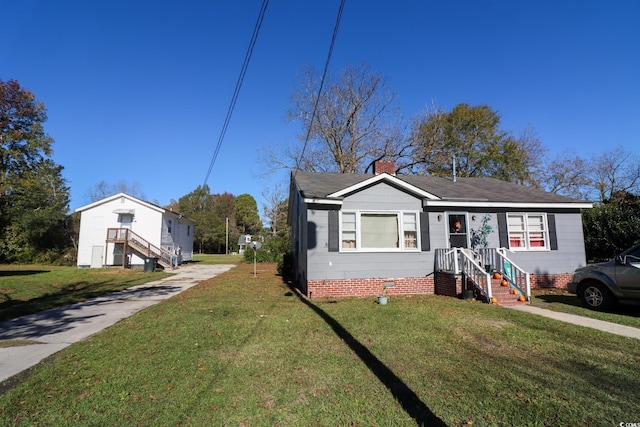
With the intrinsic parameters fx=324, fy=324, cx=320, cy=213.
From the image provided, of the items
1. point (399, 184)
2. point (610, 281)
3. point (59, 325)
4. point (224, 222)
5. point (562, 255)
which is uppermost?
point (224, 222)

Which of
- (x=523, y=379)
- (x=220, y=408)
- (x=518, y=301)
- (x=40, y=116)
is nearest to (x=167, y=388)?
(x=220, y=408)

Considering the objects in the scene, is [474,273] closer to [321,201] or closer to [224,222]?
[321,201]

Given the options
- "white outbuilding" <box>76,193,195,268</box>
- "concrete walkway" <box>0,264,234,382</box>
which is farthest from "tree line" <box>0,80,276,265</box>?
"concrete walkway" <box>0,264,234,382</box>

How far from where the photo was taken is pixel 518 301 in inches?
358

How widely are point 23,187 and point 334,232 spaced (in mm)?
33513

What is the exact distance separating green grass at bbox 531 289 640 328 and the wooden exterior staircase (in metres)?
21.9

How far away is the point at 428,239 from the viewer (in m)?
11.0

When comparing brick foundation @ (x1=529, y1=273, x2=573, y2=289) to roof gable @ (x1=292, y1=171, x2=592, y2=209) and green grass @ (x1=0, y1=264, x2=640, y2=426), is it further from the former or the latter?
green grass @ (x1=0, y1=264, x2=640, y2=426)

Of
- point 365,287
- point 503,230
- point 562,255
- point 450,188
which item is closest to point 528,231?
point 503,230

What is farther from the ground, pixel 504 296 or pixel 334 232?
pixel 334 232

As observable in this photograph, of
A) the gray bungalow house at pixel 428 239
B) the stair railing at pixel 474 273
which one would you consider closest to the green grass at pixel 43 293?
the gray bungalow house at pixel 428 239

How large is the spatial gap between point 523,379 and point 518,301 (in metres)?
6.08

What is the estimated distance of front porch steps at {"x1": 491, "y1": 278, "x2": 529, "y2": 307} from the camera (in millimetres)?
8918

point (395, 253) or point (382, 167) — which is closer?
point (395, 253)
